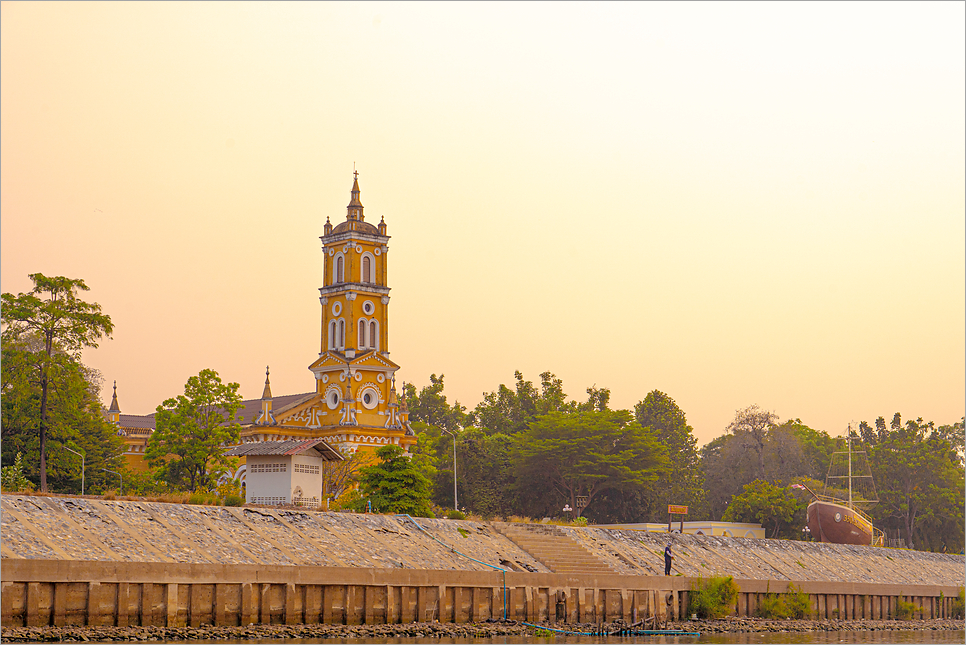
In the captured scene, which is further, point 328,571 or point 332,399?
point 332,399

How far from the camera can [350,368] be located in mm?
105688

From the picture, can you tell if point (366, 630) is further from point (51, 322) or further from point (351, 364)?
point (351, 364)

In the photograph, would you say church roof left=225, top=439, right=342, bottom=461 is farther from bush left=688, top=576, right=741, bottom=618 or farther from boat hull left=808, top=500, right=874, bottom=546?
boat hull left=808, top=500, right=874, bottom=546

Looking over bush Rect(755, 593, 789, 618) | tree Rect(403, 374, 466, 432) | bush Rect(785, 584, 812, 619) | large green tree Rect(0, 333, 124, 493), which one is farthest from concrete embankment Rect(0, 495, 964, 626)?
tree Rect(403, 374, 466, 432)

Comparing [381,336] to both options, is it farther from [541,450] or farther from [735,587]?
[735,587]

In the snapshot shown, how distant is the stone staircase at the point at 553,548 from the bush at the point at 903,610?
1612 centimetres

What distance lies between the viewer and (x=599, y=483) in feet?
348

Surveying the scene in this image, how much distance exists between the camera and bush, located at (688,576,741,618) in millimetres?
46094

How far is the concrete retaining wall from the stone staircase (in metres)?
3.54

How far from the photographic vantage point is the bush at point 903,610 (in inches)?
2240

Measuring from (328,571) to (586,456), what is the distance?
231 ft

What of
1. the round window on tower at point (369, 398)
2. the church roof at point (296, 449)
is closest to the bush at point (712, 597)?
the church roof at point (296, 449)

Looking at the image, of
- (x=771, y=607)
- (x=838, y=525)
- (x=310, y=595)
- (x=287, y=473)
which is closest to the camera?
(x=310, y=595)

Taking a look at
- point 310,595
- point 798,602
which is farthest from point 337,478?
point 310,595
